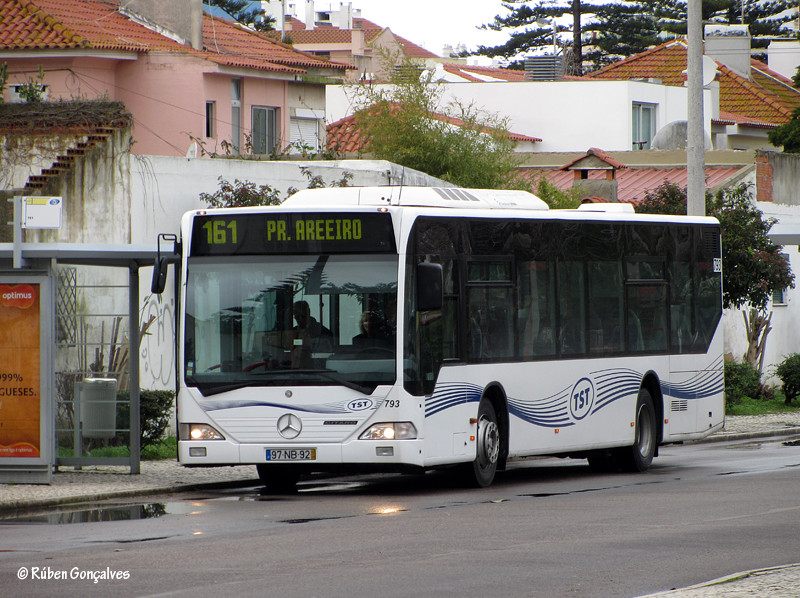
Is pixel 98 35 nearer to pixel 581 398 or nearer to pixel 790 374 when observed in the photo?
pixel 790 374

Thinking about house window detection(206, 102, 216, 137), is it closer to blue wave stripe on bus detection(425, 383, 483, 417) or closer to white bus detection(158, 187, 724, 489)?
white bus detection(158, 187, 724, 489)

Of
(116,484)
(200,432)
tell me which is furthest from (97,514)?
(116,484)

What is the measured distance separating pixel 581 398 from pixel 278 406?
13.8ft

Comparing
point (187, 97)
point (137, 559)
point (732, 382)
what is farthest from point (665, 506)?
point (187, 97)

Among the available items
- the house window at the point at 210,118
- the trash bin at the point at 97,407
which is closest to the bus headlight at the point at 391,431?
the trash bin at the point at 97,407

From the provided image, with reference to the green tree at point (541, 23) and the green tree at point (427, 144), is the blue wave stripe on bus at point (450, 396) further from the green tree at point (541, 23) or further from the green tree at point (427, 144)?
the green tree at point (541, 23)

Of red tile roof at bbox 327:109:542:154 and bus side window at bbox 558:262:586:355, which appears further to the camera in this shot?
red tile roof at bbox 327:109:542:154

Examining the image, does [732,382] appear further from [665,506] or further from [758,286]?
[665,506]

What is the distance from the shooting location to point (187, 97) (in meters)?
39.8

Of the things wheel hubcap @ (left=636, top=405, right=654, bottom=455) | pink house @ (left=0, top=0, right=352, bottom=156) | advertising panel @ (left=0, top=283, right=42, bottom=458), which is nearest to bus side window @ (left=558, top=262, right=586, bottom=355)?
wheel hubcap @ (left=636, top=405, right=654, bottom=455)

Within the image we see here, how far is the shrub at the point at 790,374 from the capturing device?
106 feet

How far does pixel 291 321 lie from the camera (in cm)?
1508

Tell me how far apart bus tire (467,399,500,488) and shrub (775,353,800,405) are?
57.3ft

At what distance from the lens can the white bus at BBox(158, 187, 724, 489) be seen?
49.1ft
